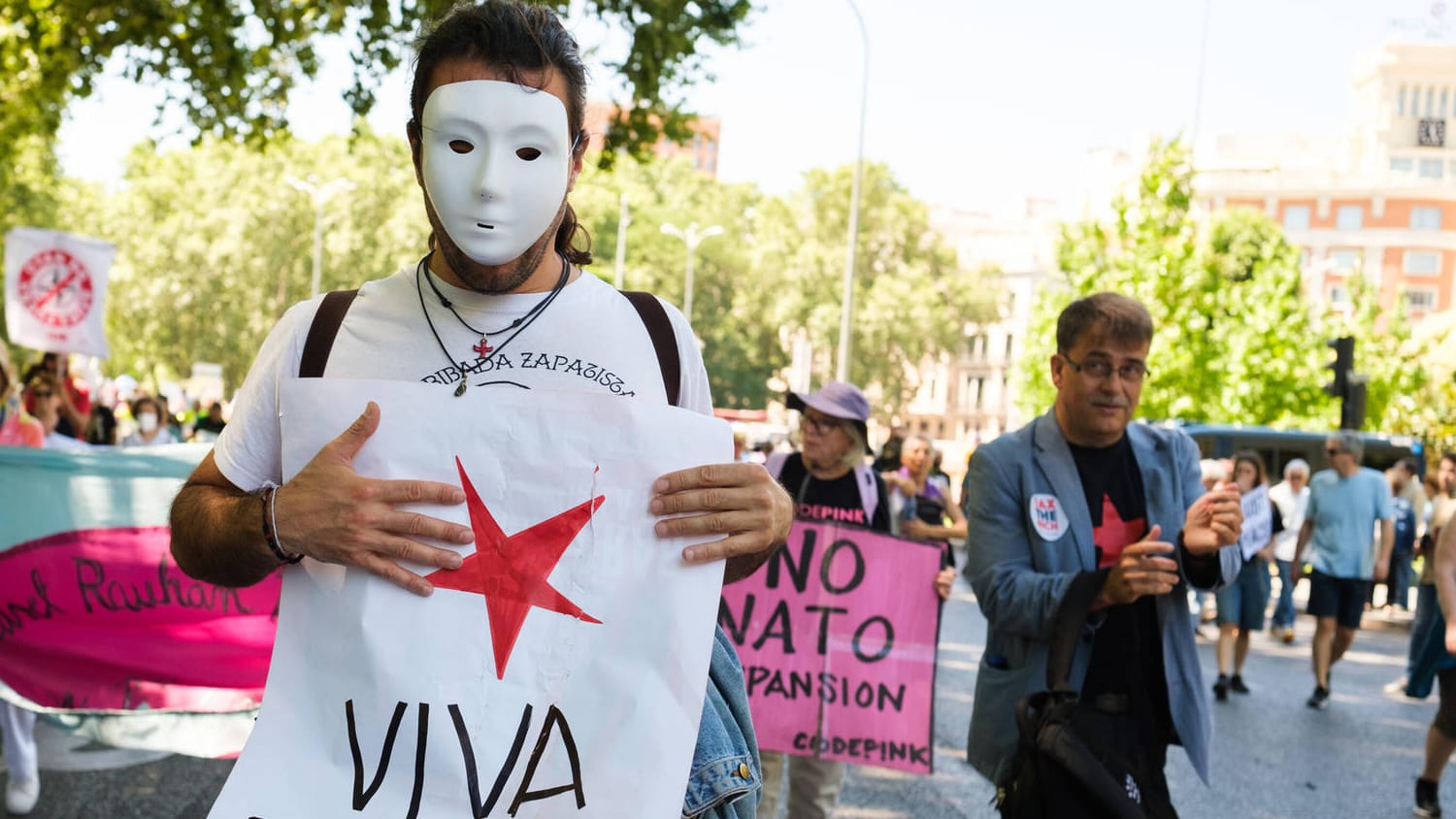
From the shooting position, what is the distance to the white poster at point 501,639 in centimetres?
195

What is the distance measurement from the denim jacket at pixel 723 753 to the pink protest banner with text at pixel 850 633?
12.0 feet

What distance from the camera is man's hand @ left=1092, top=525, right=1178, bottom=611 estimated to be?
3.46 meters

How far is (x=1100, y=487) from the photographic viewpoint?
13.0ft

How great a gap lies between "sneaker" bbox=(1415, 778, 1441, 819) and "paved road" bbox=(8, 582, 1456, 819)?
12 centimetres

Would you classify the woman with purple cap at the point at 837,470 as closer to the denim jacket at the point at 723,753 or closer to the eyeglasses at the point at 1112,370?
the eyeglasses at the point at 1112,370

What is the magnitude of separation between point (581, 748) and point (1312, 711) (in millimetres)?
9427

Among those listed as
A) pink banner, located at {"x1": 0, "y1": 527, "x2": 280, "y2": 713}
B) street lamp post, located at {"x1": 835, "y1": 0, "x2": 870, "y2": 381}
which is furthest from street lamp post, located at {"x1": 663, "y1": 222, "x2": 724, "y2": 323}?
pink banner, located at {"x1": 0, "y1": 527, "x2": 280, "y2": 713}

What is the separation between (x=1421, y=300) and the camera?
282 feet

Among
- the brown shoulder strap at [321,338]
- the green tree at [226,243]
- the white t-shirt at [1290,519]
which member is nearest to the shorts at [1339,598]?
the white t-shirt at [1290,519]

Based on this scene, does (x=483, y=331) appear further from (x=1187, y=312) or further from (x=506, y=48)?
(x=1187, y=312)

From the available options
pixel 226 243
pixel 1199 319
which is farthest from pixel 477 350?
pixel 226 243

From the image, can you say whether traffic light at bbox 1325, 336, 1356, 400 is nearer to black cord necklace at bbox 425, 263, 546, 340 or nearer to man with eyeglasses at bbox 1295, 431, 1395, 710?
man with eyeglasses at bbox 1295, 431, 1395, 710

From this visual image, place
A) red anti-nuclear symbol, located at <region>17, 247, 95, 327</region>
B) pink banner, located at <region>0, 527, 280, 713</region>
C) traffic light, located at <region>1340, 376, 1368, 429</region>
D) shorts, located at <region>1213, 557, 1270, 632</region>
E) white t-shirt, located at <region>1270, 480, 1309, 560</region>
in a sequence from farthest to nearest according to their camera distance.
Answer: traffic light, located at <region>1340, 376, 1368, 429</region>
white t-shirt, located at <region>1270, 480, 1309, 560</region>
red anti-nuclear symbol, located at <region>17, 247, 95, 327</region>
shorts, located at <region>1213, 557, 1270, 632</region>
pink banner, located at <region>0, 527, 280, 713</region>

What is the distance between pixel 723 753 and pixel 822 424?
422 centimetres
